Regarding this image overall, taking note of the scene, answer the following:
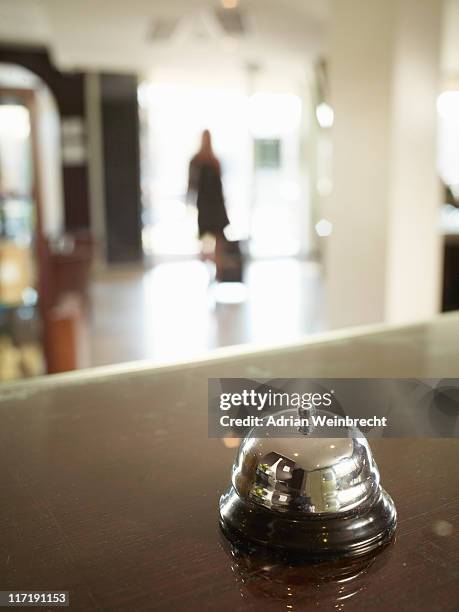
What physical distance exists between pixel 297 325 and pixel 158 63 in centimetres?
418

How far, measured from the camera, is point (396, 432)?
778 millimetres

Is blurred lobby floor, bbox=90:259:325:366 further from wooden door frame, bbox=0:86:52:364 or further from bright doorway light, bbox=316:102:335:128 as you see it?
bright doorway light, bbox=316:102:335:128

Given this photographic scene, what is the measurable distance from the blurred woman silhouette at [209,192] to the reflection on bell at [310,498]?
19.2 feet

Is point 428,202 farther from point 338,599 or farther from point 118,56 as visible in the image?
point 118,56

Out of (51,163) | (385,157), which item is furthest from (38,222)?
(51,163)

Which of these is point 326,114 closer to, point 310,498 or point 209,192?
point 209,192

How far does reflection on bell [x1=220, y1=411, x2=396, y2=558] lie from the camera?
0.51 m

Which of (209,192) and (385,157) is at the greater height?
(385,157)

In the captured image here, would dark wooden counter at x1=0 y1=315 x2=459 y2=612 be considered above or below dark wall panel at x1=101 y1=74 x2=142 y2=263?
below

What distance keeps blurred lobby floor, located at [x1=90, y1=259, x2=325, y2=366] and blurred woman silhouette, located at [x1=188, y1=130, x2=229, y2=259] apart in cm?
60

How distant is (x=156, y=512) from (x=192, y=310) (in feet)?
16.9

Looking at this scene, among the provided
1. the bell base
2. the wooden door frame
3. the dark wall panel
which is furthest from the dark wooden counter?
the dark wall panel

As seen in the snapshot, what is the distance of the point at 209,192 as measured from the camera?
6312 millimetres

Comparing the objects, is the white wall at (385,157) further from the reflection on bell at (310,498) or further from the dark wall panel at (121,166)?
the dark wall panel at (121,166)
